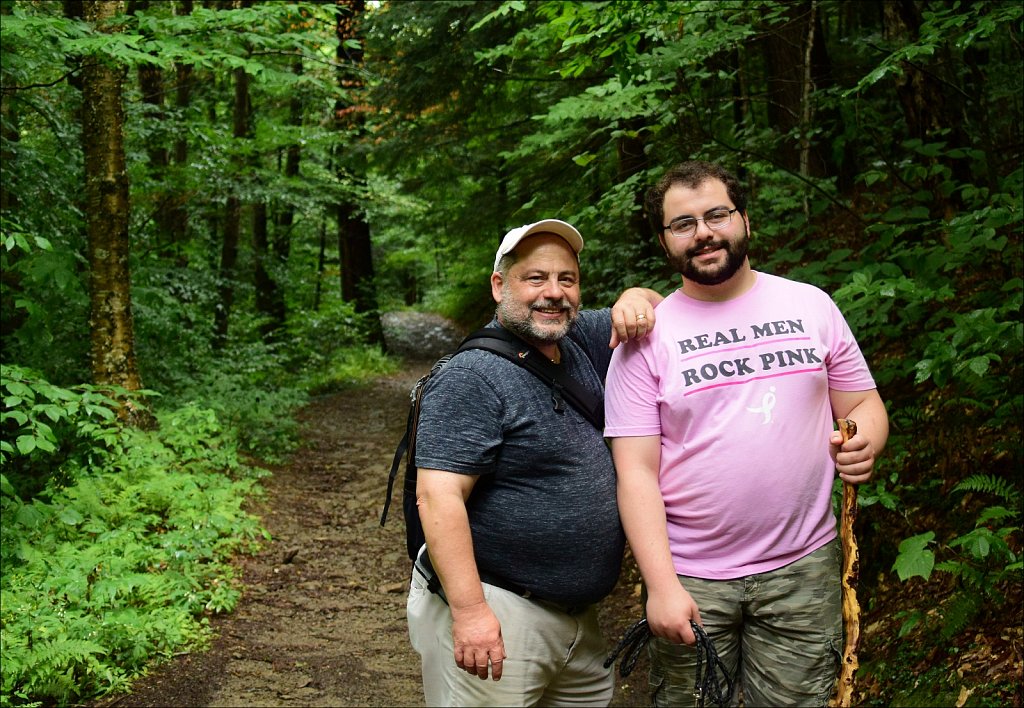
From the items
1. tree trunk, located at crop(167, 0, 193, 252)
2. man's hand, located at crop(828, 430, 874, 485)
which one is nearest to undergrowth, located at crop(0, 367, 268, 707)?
man's hand, located at crop(828, 430, 874, 485)

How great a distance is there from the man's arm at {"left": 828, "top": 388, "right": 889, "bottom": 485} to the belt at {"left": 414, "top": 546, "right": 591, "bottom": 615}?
975 millimetres

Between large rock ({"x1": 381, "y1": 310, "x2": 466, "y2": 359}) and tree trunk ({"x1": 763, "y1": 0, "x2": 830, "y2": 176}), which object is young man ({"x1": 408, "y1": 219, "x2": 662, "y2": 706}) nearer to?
tree trunk ({"x1": 763, "y1": 0, "x2": 830, "y2": 176})

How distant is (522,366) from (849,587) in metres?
1.18

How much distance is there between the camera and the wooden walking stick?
2338 millimetres

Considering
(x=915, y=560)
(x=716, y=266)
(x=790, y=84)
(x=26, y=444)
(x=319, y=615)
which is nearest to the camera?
(x=716, y=266)

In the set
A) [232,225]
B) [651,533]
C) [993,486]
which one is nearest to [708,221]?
[651,533]

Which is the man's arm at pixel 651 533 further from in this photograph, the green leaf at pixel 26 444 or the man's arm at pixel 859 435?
the green leaf at pixel 26 444

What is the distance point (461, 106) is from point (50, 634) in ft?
31.9

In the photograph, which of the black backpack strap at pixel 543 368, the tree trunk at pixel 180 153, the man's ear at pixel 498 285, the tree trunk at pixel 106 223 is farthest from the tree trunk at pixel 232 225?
the black backpack strap at pixel 543 368

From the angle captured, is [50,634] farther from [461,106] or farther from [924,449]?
[461,106]

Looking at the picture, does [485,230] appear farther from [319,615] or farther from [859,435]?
[859,435]

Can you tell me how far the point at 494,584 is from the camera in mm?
2600

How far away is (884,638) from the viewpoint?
4.21 m

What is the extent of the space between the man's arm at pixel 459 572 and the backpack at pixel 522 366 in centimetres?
22
